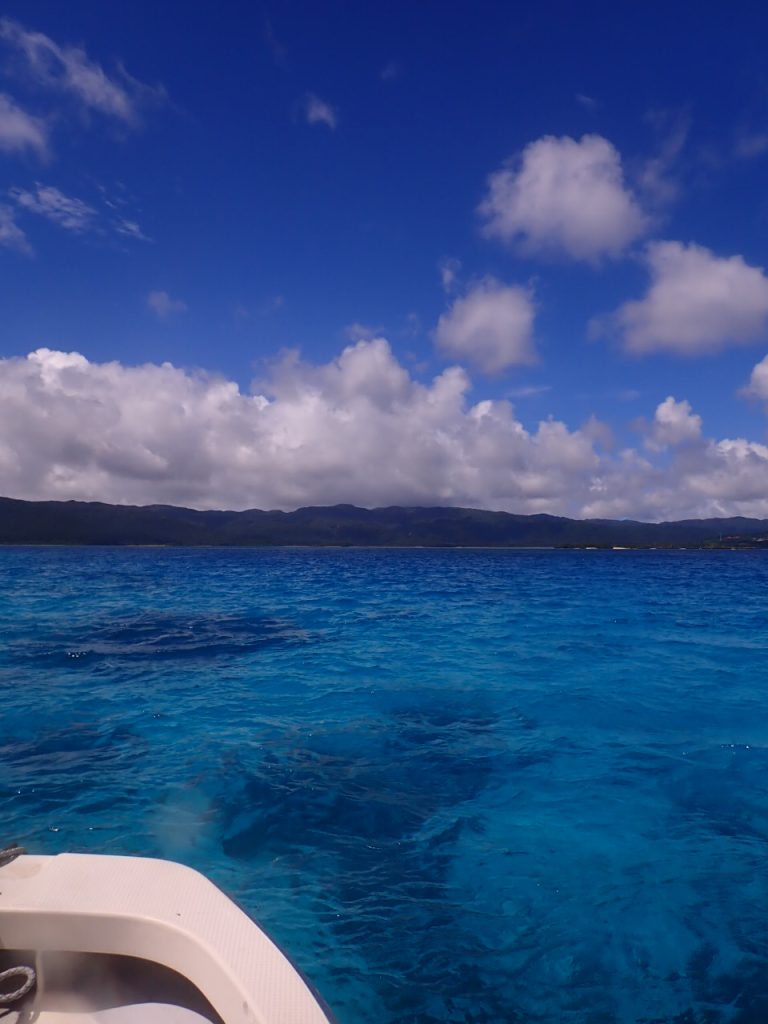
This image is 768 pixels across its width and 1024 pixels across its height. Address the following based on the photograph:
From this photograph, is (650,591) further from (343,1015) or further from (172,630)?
(343,1015)

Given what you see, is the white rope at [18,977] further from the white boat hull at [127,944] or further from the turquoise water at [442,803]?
the turquoise water at [442,803]

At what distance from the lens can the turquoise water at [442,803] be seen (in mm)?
5996

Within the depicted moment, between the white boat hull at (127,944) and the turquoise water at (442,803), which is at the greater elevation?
the white boat hull at (127,944)

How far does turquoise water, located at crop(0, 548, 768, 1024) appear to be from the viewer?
600 centimetres

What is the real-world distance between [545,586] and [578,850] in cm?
4446

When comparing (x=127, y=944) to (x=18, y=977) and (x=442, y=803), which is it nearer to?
(x=18, y=977)

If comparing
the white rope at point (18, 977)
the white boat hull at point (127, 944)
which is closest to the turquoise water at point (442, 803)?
the white boat hull at point (127, 944)

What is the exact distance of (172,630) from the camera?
25.1 m

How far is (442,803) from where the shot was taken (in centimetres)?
952

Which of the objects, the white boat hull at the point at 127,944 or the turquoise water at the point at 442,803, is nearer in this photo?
the white boat hull at the point at 127,944

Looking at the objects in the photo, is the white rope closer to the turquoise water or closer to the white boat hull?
the white boat hull

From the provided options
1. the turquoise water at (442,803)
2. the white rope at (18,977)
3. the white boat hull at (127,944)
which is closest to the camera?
the white boat hull at (127,944)

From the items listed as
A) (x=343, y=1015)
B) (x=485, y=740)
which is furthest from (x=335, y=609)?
(x=343, y=1015)

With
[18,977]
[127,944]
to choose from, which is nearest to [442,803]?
[127,944]
